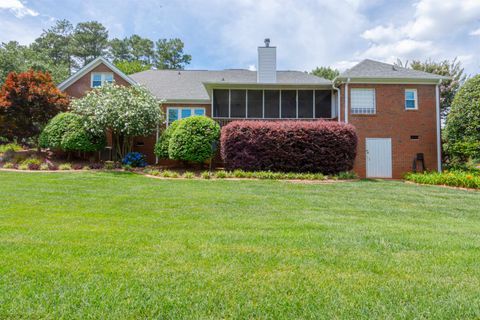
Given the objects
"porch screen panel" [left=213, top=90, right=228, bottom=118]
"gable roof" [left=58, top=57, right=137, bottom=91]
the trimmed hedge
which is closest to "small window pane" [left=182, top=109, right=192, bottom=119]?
"porch screen panel" [left=213, top=90, right=228, bottom=118]

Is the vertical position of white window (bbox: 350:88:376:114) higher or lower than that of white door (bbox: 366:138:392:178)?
higher

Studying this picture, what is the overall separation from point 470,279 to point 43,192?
29.1 feet

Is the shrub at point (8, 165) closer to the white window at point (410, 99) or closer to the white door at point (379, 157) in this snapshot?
the white door at point (379, 157)

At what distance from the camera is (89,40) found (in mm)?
37281

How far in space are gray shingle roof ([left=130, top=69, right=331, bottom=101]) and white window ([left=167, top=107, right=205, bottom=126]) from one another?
0.67 meters

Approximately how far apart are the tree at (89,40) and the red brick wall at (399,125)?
121ft

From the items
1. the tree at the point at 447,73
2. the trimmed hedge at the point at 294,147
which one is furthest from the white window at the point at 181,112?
the tree at the point at 447,73

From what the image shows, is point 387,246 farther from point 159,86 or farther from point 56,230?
point 159,86

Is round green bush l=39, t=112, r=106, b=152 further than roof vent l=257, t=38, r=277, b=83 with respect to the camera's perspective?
No

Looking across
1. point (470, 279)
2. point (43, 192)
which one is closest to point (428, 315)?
point (470, 279)

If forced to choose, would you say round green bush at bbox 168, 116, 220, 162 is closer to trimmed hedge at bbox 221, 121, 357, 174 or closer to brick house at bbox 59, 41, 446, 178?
trimmed hedge at bbox 221, 121, 357, 174

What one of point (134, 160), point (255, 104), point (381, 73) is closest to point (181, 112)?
point (134, 160)

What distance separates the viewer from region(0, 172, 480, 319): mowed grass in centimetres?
219

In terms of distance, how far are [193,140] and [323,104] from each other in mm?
8151
